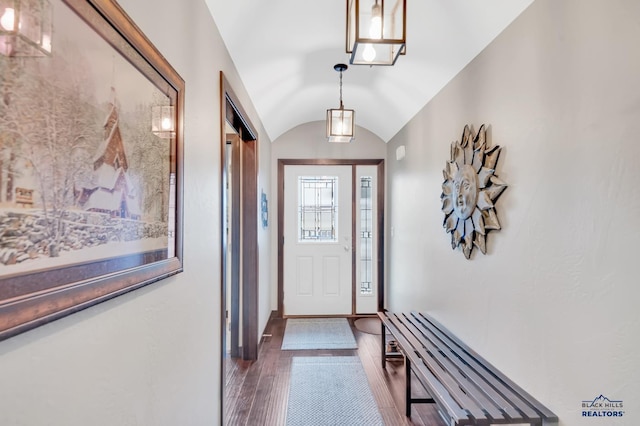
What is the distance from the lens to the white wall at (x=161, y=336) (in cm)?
61

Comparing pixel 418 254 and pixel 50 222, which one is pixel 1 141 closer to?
pixel 50 222

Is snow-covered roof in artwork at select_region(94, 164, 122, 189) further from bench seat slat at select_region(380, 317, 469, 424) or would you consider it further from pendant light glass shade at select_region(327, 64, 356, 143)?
pendant light glass shade at select_region(327, 64, 356, 143)

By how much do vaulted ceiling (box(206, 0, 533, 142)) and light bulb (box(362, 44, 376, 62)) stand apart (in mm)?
540

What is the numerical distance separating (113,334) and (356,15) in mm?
1348

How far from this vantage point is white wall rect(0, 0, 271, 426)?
606mm

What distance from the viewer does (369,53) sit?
4.96 feet

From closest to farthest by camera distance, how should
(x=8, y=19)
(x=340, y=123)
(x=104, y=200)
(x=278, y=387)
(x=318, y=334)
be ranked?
(x=8, y=19)
(x=104, y=200)
(x=278, y=387)
(x=340, y=123)
(x=318, y=334)

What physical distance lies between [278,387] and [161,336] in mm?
1736

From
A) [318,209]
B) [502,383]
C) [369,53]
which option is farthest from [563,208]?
[318,209]

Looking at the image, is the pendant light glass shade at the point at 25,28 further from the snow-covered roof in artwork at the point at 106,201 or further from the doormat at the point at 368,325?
the doormat at the point at 368,325

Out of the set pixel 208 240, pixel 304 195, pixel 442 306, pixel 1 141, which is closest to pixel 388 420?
pixel 442 306

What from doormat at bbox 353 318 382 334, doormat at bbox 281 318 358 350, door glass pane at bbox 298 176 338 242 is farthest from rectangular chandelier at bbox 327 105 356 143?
doormat at bbox 353 318 382 334

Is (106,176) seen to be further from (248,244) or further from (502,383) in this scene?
(248,244)

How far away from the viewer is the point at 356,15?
1326 mm
